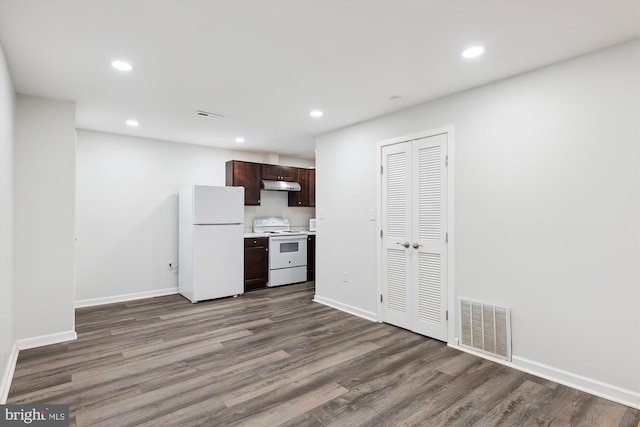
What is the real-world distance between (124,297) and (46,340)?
5.48 feet

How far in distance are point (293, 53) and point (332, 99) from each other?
3.33ft

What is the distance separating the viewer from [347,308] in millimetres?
4383

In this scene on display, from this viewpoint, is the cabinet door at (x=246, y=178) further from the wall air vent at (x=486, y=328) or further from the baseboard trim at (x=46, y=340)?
the wall air vent at (x=486, y=328)

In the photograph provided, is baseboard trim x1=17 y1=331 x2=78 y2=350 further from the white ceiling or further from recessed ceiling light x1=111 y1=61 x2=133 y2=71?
recessed ceiling light x1=111 y1=61 x2=133 y2=71

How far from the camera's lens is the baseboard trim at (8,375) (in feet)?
7.51

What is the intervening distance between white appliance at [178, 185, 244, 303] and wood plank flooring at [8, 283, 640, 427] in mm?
1106

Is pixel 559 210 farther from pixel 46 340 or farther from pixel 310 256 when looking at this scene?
pixel 46 340

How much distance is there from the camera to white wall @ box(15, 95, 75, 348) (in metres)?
3.21

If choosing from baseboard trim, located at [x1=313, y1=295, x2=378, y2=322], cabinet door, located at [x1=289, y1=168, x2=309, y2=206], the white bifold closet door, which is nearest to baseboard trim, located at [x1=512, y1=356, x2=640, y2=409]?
the white bifold closet door

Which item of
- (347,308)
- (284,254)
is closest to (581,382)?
(347,308)

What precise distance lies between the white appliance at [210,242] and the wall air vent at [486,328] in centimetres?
340

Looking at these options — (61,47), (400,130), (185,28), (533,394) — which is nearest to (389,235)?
(400,130)

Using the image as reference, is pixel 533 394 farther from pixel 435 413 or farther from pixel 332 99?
pixel 332 99

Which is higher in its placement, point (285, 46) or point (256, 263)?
point (285, 46)
